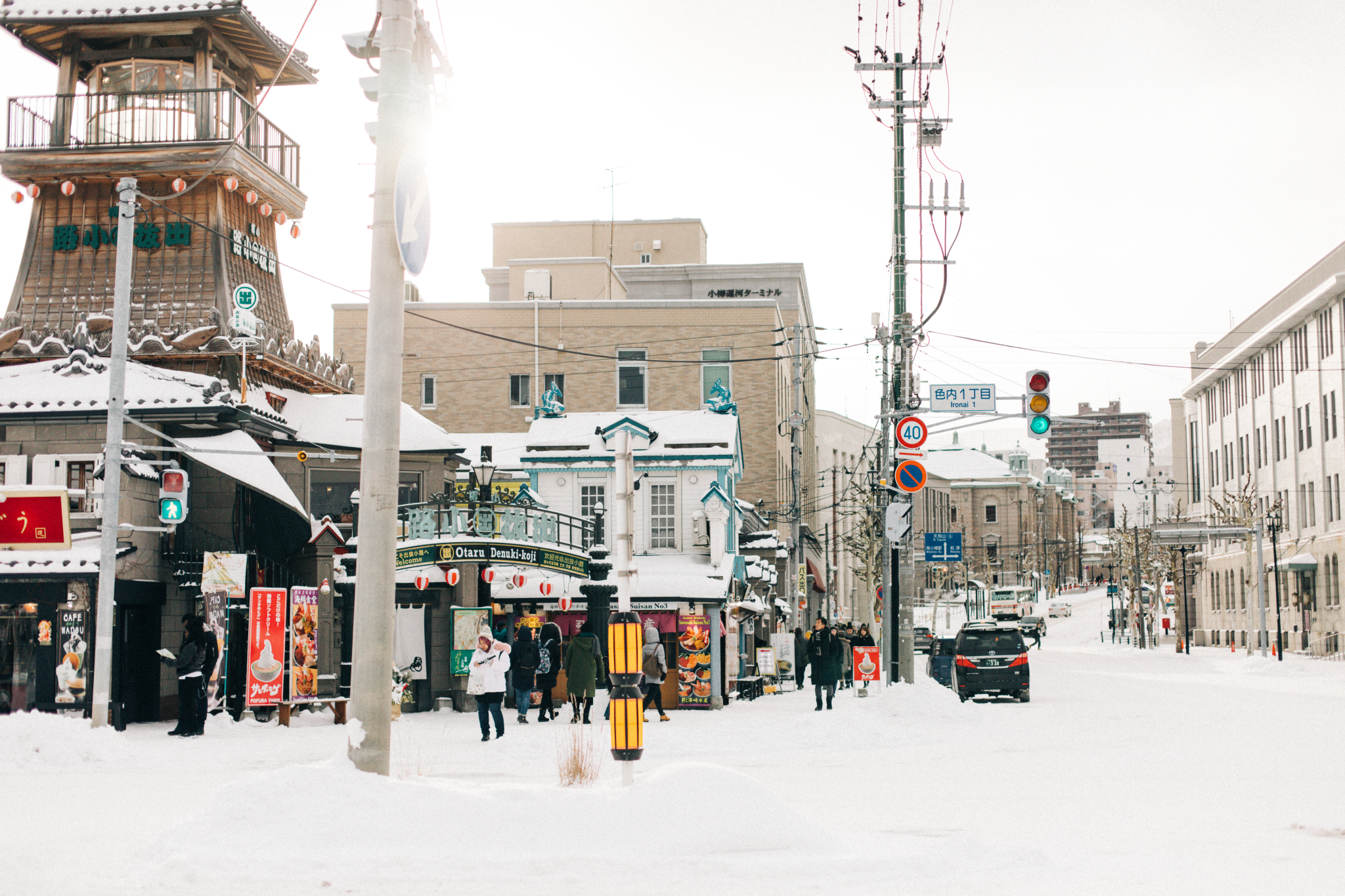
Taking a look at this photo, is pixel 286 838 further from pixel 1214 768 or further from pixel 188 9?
pixel 188 9

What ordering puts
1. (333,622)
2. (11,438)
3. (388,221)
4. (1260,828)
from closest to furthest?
(388,221) < (1260,828) < (11,438) < (333,622)

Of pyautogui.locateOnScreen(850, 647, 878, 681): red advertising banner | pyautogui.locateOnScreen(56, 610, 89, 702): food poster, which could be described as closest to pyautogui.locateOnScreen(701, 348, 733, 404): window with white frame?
pyautogui.locateOnScreen(850, 647, 878, 681): red advertising banner

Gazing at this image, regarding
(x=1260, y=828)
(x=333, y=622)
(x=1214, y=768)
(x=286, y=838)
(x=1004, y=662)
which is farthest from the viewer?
(x=1004, y=662)

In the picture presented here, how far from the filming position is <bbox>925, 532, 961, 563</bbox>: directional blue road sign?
97.5 ft

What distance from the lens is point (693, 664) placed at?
27.8m

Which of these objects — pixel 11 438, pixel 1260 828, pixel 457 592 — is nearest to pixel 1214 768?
pixel 1260 828

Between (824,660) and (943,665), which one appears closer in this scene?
(824,660)

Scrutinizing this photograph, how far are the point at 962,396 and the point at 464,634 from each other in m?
11.1

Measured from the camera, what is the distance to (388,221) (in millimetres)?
10195

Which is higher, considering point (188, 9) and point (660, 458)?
point (188, 9)

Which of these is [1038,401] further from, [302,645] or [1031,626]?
[1031,626]

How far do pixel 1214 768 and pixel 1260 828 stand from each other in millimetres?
5054

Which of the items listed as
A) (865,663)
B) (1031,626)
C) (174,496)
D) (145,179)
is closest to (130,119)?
(145,179)

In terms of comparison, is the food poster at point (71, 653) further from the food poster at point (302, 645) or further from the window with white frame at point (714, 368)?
the window with white frame at point (714, 368)
